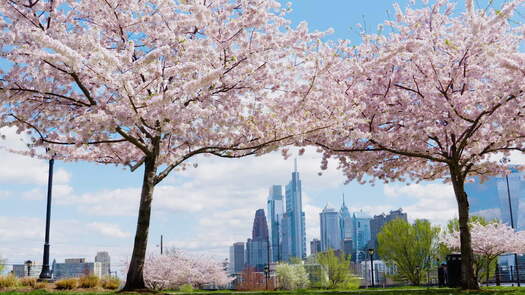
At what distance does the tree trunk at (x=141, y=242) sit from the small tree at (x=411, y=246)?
24.5 metres

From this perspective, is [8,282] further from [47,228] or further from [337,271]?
[337,271]

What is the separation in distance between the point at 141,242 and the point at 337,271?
84.6 feet

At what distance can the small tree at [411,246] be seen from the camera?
111 ft

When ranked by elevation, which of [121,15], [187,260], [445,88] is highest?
[121,15]

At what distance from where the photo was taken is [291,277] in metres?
34.2

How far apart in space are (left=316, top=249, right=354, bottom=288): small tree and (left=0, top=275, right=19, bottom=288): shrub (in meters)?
23.8

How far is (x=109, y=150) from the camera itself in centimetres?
1662

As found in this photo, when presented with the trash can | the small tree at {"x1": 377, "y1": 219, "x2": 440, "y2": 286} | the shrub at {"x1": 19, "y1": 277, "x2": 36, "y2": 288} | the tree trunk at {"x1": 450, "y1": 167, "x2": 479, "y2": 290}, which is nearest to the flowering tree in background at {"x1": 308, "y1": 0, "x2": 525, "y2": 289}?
the tree trunk at {"x1": 450, "y1": 167, "x2": 479, "y2": 290}

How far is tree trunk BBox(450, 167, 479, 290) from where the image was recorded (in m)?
14.8

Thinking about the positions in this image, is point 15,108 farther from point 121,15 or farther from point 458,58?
point 458,58

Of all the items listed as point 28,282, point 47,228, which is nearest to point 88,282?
point 28,282

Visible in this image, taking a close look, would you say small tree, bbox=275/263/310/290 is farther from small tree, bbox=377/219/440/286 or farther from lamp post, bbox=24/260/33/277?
lamp post, bbox=24/260/33/277

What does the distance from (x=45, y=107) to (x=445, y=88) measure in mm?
10997

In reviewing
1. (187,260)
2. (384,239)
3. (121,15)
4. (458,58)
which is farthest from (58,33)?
(384,239)
